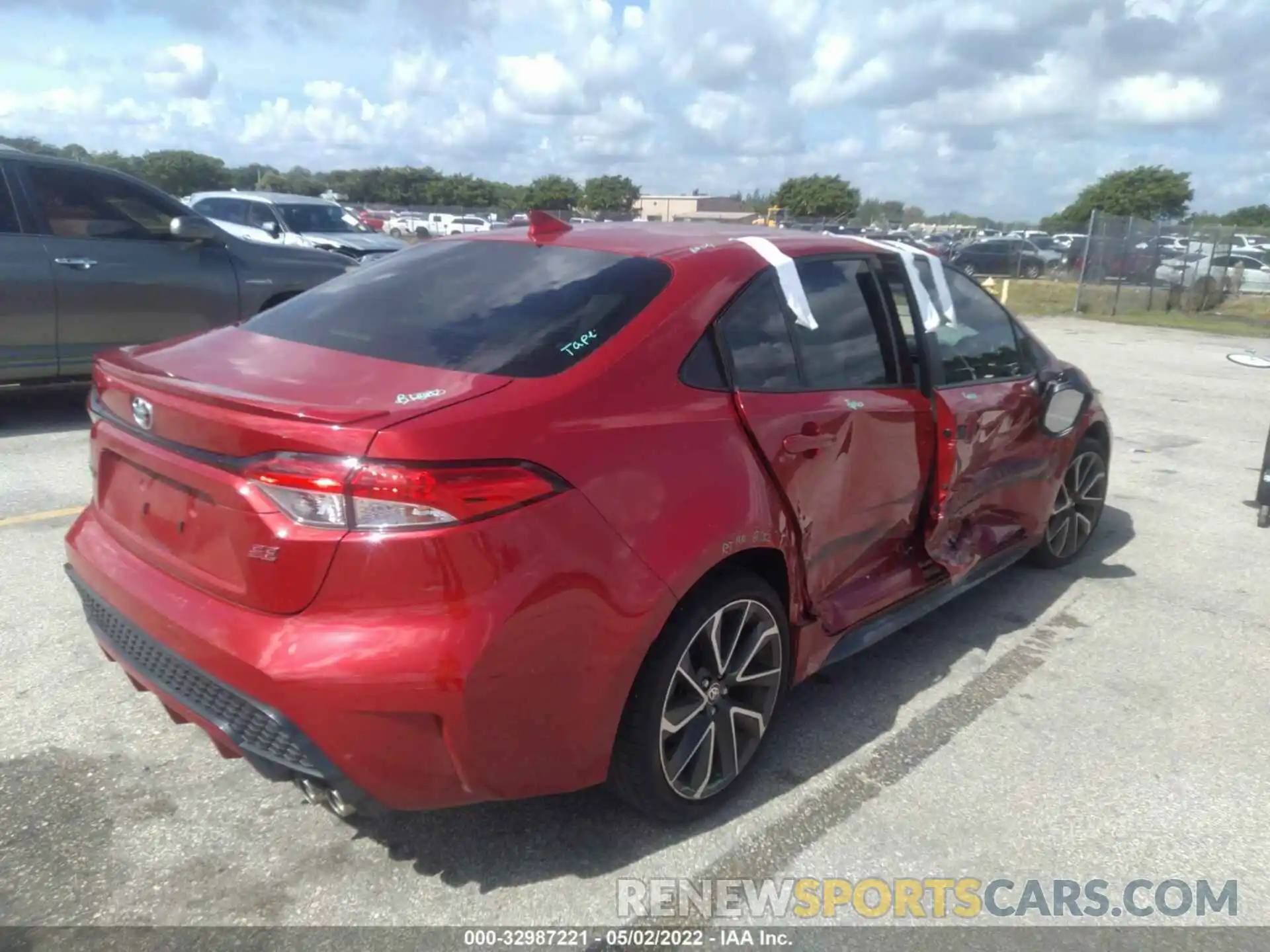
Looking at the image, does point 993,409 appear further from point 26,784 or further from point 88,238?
point 88,238

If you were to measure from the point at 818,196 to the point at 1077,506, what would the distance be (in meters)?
53.2

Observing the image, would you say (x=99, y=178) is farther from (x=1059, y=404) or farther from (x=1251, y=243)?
(x=1251, y=243)

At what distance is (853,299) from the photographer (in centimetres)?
372

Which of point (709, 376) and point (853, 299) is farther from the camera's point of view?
point (853, 299)

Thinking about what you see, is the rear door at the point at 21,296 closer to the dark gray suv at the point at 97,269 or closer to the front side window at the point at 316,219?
the dark gray suv at the point at 97,269

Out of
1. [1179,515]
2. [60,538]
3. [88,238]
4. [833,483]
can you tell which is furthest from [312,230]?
[833,483]

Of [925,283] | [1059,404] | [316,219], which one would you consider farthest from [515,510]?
[316,219]

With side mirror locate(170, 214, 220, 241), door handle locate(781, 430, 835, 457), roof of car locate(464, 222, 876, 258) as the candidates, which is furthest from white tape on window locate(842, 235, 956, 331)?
side mirror locate(170, 214, 220, 241)

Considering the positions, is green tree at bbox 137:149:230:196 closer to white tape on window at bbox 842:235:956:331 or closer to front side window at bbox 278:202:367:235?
front side window at bbox 278:202:367:235

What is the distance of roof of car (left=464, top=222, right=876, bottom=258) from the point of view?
326 cm

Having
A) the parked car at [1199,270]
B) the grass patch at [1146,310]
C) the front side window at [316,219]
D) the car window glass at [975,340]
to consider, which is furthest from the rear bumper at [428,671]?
the parked car at [1199,270]

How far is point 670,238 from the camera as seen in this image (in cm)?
341

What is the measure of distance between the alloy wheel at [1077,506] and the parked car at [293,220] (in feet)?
36.2

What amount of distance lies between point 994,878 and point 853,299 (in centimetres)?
197
